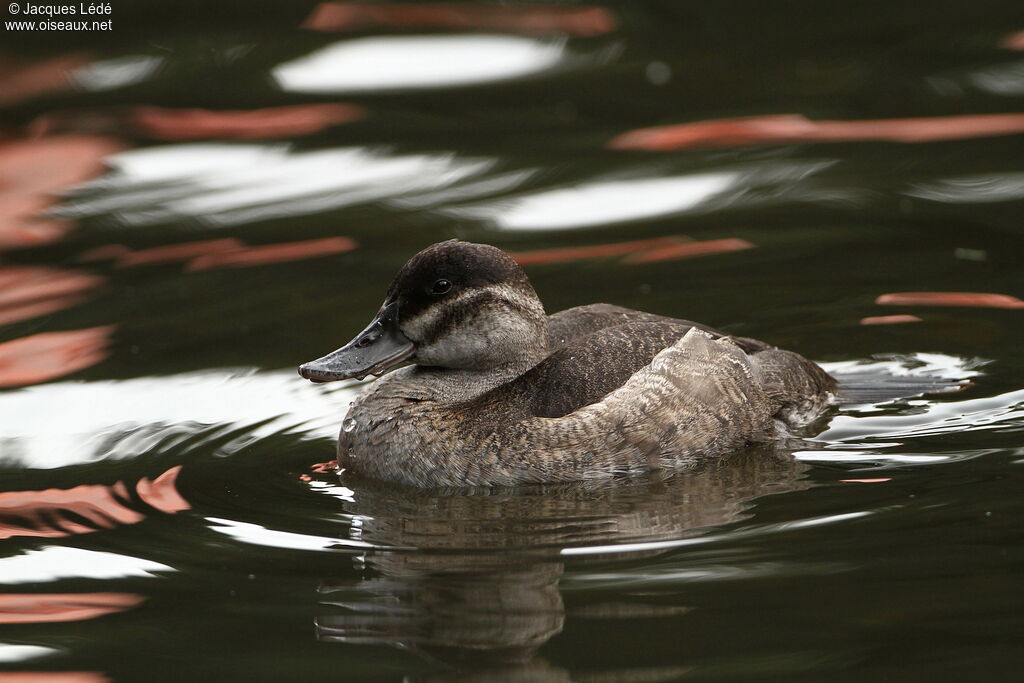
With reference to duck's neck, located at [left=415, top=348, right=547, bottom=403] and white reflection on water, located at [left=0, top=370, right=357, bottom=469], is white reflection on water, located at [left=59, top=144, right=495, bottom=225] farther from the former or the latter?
duck's neck, located at [left=415, top=348, right=547, bottom=403]

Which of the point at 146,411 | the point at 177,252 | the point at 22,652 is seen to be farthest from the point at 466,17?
the point at 22,652

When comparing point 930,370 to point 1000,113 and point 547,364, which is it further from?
point 1000,113

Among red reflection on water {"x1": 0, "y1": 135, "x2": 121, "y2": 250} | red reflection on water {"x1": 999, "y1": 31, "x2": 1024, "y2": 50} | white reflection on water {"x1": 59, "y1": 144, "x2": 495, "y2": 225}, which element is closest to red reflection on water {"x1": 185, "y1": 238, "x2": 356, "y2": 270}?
white reflection on water {"x1": 59, "y1": 144, "x2": 495, "y2": 225}

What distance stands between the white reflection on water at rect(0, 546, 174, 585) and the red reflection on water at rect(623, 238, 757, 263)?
4.61 meters

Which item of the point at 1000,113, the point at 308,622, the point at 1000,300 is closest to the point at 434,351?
the point at 308,622

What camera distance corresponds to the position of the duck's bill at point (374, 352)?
6805 millimetres

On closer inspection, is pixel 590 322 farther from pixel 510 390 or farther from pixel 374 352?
pixel 374 352

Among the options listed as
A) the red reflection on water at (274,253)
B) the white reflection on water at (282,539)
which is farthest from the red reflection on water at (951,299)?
the white reflection on water at (282,539)

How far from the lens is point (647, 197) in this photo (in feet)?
35.7

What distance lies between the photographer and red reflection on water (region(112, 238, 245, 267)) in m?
10.3

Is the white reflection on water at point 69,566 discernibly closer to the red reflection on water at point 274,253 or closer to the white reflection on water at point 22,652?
the white reflection on water at point 22,652

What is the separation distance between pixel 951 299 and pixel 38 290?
548 centimetres

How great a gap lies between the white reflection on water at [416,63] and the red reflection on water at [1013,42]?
3506 millimetres

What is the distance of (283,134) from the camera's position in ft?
40.2
